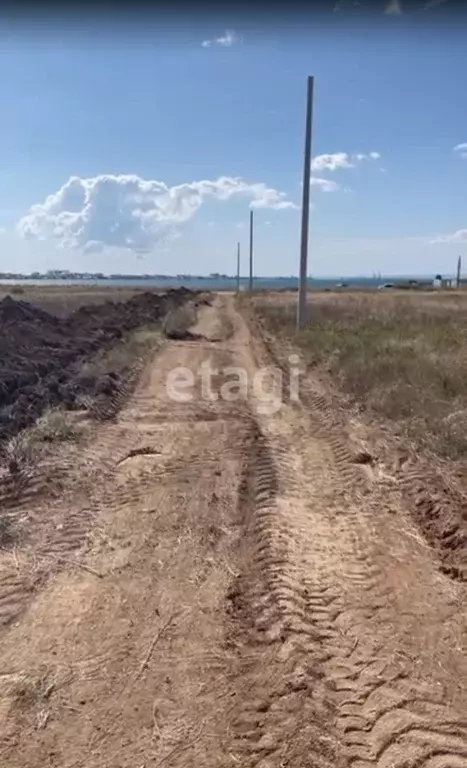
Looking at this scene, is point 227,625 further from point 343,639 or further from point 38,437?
point 38,437

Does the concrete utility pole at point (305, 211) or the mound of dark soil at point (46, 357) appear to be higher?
Result: the concrete utility pole at point (305, 211)

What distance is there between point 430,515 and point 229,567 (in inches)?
82.7

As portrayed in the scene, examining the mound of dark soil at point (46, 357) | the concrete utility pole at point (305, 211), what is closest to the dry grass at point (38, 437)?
the mound of dark soil at point (46, 357)

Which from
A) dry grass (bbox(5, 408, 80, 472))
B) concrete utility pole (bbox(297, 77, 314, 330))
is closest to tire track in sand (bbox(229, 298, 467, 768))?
dry grass (bbox(5, 408, 80, 472))

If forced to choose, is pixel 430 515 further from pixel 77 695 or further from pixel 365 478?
pixel 77 695

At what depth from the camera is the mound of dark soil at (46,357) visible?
990 cm

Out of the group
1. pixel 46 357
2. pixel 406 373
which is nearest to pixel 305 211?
pixel 46 357

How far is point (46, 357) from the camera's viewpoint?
47.7ft

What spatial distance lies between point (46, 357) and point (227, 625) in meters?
11.4

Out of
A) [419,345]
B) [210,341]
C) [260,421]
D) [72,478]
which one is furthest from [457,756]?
[210,341]

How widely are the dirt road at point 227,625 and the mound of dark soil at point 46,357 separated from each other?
2.86 metres

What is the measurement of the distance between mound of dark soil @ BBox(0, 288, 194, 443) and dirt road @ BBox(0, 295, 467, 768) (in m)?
2.86

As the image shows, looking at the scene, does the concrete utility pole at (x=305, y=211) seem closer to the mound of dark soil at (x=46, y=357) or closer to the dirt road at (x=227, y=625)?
the mound of dark soil at (x=46, y=357)

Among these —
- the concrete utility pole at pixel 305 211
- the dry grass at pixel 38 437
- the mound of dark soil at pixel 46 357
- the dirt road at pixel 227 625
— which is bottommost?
the dirt road at pixel 227 625
